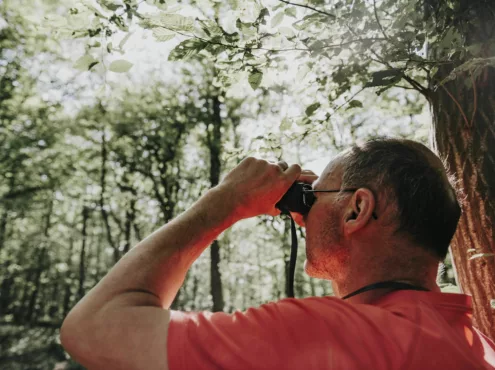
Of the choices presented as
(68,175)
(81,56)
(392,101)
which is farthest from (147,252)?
(68,175)

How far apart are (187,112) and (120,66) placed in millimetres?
17196

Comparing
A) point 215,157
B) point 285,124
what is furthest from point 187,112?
point 285,124

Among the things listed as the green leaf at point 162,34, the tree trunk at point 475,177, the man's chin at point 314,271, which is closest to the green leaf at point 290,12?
the green leaf at point 162,34

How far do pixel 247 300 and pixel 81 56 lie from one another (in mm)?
43393

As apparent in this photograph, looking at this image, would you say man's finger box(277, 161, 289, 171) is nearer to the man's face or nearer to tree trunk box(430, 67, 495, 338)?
the man's face

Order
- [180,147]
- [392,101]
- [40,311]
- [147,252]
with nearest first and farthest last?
[147,252] < [392,101] < [180,147] < [40,311]

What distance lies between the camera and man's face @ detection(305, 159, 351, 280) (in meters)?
1.63

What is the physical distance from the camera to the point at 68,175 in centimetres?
2034

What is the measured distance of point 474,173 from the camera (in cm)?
259

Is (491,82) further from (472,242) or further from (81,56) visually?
(81,56)

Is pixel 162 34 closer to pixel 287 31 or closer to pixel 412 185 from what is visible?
pixel 287 31

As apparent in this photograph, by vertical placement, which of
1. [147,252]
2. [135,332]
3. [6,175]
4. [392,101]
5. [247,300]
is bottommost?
[247,300]

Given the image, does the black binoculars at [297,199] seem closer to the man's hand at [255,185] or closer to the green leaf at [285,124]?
the man's hand at [255,185]

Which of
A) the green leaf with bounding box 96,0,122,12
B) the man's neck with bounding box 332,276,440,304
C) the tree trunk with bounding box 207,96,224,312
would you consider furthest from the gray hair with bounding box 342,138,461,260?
the tree trunk with bounding box 207,96,224,312
